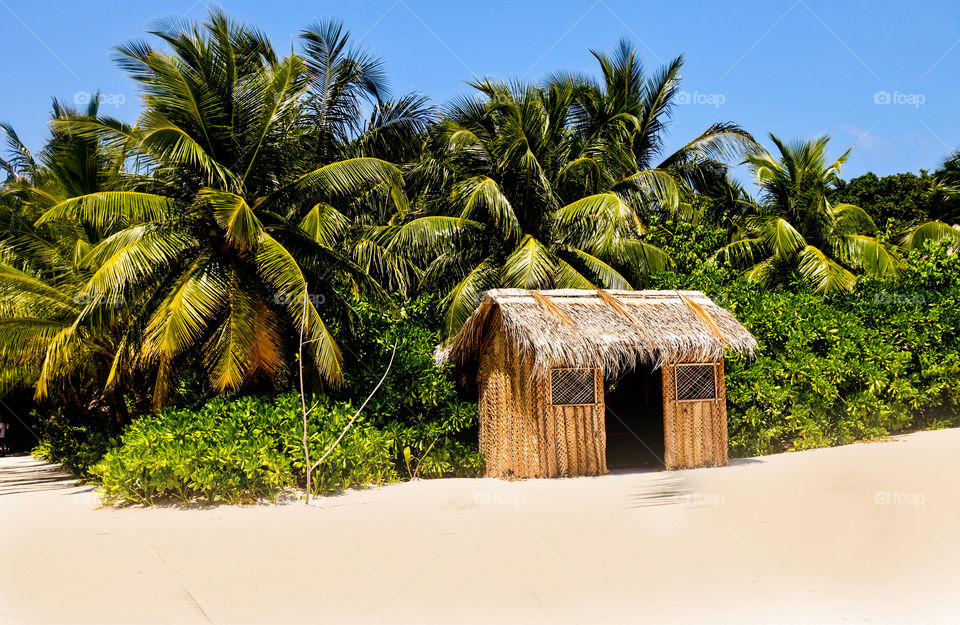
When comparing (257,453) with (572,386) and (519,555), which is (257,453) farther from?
(572,386)

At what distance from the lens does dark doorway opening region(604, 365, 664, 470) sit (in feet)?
42.0

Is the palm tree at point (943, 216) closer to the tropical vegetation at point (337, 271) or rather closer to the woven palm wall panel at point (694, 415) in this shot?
the tropical vegetation at point (337, 271)

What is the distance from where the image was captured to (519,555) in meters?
6.83

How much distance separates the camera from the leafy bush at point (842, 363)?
12484mm

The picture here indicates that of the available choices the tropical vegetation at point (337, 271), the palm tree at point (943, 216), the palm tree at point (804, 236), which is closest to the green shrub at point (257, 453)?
the tropical vegetation at point (337, 271)

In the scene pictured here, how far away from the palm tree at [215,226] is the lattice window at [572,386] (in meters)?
2.91

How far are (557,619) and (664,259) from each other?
1053 centimetres

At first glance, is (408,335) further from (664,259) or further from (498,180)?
→ (664,259)

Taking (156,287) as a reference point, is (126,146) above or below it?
above

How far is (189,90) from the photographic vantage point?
33.2 feet

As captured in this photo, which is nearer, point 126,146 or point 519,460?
point 519,460

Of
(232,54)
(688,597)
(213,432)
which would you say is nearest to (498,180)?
(232,54)

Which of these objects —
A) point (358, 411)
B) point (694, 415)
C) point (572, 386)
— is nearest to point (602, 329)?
point (572, 386)

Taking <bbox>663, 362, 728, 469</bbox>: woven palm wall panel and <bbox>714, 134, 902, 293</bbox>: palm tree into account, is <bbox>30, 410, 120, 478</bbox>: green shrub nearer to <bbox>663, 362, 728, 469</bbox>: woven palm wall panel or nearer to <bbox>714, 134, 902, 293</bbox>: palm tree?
<bbox>663, 362, 728, 469</bbox>: woven palm wall panel
